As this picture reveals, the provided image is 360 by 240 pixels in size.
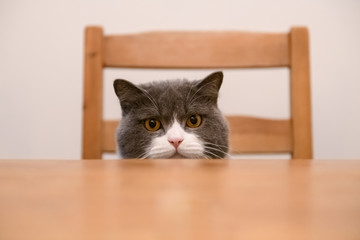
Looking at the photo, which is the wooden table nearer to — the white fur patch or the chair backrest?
the white fur patch

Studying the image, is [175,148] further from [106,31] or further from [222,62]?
[106,31]

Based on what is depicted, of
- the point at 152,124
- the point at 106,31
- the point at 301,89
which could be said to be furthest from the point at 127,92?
the point at 106,31

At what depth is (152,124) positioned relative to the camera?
852 mm

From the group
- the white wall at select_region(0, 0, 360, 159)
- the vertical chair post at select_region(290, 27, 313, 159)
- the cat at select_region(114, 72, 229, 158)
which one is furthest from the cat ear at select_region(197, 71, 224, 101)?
the white wall at select_region(0, 0, 360, 159)

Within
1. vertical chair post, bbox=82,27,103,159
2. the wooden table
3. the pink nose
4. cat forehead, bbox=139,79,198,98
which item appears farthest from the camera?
vertical chair post, bbox=82,27,103,159

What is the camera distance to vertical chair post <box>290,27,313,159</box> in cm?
100

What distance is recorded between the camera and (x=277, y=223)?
12 centimetres

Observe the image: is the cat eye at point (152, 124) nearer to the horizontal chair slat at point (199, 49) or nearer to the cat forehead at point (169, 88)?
the cat forehead at point (169, 88)

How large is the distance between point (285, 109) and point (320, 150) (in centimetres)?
21

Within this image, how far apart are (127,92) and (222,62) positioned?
323mm

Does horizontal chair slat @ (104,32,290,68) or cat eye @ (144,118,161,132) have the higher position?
horizontal chair slat @ (104,32,290,68)

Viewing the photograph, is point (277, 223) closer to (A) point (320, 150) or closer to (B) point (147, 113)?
Result: (B) point (147, 113)

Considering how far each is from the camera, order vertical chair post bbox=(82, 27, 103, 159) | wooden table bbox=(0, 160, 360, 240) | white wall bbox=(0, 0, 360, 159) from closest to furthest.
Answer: wooden table bbox=(0, 160, 360, 240) < vertical chair post bbox=(82, 27, 103, 159) < white wall bbox=(0, 0, 360, 159)

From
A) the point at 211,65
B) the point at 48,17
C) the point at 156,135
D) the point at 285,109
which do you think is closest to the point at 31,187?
the point at 156,135
